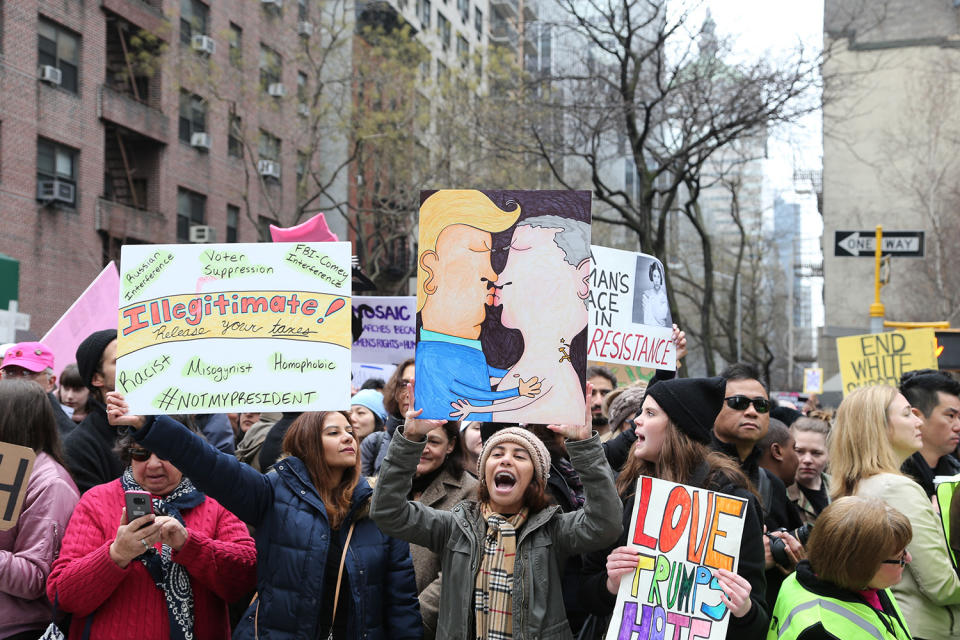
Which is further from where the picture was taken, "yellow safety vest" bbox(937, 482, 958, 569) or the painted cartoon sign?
"yellow safety vest" bbox(937, 482, 958, 569)

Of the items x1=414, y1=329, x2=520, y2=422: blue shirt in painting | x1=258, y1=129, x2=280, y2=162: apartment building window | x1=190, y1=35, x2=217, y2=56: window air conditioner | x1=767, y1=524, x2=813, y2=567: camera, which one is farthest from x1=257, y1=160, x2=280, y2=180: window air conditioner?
Result: x1=767, y1=524, x2=813, y2=567: camera

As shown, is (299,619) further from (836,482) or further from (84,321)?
(84,321)

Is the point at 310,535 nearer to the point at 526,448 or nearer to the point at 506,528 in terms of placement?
the point at 506,528

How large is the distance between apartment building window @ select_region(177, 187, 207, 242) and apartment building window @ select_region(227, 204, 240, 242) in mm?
1545

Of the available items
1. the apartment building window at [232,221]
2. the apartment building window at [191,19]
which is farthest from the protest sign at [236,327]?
Result: the apartment building window at [232,221]

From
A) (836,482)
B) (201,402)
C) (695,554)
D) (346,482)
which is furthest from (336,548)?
(836,482)

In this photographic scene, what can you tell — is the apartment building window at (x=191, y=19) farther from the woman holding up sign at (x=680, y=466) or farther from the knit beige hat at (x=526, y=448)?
the woman holding up sign at (x=680, y=466)

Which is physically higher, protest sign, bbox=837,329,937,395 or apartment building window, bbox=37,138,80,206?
apartment building window, bbox=37,138,80,206

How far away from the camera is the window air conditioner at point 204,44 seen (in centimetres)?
2780

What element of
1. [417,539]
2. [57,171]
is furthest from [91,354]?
[57,171]

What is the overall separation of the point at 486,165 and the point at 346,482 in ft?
80.2

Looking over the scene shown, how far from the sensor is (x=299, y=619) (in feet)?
12.9

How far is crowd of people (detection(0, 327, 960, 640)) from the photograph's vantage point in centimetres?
359

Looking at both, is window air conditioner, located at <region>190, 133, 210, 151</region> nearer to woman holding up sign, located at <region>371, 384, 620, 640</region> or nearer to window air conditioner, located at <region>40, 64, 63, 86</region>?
window air conditioner, located at <region>40, 64, 63, 86</region>
